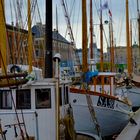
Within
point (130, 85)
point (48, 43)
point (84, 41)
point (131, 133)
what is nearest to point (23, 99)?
point (48, 43)

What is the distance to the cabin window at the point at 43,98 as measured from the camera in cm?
945

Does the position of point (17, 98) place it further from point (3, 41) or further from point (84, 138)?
point (84, 138)

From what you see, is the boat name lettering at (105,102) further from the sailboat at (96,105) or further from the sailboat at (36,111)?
the sailboat at (36,111)

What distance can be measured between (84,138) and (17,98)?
3.63 m

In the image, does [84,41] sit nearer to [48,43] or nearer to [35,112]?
[48,43]

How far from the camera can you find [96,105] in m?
16.7

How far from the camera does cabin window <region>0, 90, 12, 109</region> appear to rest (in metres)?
9.69

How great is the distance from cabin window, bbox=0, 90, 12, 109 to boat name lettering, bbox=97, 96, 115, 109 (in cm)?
737

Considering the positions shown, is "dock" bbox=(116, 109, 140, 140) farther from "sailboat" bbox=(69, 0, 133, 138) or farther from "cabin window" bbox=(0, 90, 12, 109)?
"cabin window" bbox=(0, 90, 12, 109)

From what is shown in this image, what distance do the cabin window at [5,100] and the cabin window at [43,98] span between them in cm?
72

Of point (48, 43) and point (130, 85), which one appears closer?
point (48, 43)

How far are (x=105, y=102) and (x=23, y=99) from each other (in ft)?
26.0

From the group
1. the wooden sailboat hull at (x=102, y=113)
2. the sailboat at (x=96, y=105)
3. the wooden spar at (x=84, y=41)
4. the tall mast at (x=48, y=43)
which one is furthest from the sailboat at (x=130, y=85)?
the tall mast at (x=48, y=43)

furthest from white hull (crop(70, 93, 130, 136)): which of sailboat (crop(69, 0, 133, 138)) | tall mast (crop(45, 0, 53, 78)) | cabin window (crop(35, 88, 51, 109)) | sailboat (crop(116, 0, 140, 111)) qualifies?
sailboat (crop(116, 0, 140, 111))
